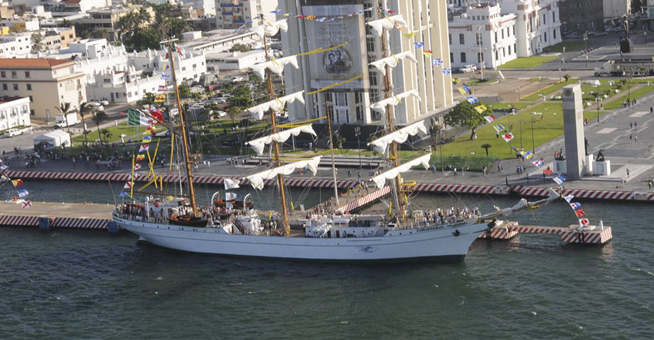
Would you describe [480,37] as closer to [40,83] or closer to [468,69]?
[468,69]

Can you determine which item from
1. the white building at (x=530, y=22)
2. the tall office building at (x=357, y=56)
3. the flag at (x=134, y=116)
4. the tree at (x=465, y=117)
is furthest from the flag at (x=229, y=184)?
the white building at (x=530, y=22)

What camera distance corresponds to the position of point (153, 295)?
87562 mm

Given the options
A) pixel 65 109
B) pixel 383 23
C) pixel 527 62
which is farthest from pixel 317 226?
pixel 527 62

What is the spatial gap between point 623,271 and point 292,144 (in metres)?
56.9

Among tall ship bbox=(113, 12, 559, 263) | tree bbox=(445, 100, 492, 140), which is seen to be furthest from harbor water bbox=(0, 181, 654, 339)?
tree bbox=(445, 100, 492, 140)

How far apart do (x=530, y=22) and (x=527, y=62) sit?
9.81 metres

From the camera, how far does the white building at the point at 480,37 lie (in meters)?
182

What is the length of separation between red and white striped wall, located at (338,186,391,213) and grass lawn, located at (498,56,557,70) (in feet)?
258

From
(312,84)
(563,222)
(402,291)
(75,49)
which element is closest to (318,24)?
(312,84)

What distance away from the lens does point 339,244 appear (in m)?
91.8

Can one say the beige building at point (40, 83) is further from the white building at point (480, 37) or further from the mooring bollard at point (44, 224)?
the white building at point (480, 37)

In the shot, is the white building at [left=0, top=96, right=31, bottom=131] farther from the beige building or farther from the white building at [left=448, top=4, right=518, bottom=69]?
the white building at [left=448, top=4, right=518, bottom=69]

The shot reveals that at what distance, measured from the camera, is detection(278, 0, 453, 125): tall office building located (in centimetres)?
13038

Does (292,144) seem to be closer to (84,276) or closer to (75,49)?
(84,276)
